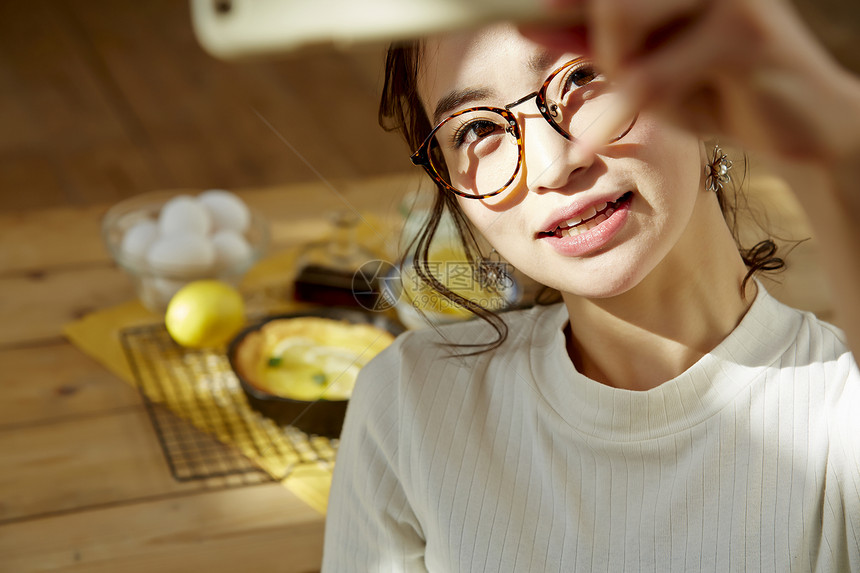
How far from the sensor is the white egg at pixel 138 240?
3.99ft

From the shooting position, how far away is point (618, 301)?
673 millimetres

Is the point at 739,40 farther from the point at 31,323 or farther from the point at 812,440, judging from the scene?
the point at 31,323

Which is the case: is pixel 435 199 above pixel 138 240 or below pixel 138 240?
above

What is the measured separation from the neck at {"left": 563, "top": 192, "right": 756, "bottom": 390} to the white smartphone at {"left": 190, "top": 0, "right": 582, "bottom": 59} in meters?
0.43

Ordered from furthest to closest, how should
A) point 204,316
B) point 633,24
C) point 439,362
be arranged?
point 204,316
point 439,362
point 633,24

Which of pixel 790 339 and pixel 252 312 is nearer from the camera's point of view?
pixel 790 339

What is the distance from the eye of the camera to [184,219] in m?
1.24

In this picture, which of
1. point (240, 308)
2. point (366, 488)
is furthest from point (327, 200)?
point (366, 488)

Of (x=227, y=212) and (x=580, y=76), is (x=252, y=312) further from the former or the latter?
(x=580, y=76)

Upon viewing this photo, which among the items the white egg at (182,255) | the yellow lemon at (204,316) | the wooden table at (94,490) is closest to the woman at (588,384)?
the wooden table at (94,490)

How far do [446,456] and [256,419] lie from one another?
0.36 metres

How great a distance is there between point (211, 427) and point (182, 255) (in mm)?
268

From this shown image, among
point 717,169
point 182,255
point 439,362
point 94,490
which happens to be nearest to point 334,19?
point 717,169

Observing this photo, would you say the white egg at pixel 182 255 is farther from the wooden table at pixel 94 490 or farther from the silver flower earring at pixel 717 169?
the silver flower earring at pixel 717 169
